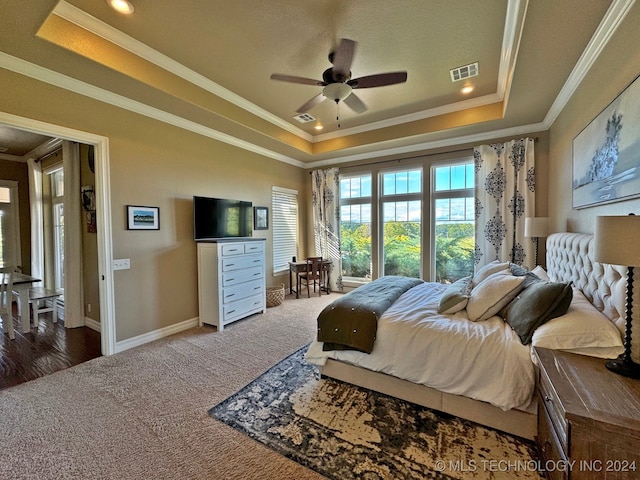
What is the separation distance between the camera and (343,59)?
7.56 feet

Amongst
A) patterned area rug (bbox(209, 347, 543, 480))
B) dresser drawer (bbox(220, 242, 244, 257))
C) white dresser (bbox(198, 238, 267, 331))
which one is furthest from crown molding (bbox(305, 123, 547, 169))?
patterned area rug (bbox(209, 347, 543, 480))

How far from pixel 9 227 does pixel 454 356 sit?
25.5 ft

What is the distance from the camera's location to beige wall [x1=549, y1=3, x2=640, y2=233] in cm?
173

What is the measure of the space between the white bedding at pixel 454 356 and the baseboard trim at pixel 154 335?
7.69 feet

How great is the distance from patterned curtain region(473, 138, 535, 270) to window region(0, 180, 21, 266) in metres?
8.51

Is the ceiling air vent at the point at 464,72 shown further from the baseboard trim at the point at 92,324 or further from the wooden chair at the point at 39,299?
the wooden chair at the point at 39,299

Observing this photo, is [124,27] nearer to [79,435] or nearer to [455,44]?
[455,44]

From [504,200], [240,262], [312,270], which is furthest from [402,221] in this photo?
[240,262]

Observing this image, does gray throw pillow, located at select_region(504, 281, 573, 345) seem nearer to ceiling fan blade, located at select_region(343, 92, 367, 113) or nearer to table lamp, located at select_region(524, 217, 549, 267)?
table lamp, located at select_region(524, 217, 549, 267)

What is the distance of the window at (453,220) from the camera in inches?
178

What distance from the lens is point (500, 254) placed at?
163 inches

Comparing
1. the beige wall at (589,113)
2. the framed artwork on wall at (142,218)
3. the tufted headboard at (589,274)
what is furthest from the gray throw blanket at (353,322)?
the framed artwork on wall at (142,218)

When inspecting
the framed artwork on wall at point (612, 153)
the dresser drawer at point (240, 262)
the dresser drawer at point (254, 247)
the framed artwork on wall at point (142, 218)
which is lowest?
the dresser drawer at point (240, 262)

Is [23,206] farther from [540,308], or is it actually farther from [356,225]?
[540,308]
